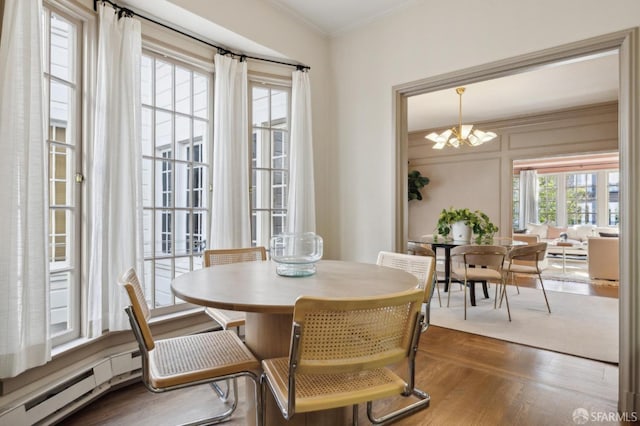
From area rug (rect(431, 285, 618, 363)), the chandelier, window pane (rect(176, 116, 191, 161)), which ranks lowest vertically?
area rug (rect(431, 285, 618, 363))

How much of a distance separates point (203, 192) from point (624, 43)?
306 centimetres

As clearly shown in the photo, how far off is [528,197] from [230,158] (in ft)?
34.8

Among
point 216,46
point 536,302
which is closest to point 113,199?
point 216,46

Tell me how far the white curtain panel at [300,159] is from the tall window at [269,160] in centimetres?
15

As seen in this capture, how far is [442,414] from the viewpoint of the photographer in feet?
6.21

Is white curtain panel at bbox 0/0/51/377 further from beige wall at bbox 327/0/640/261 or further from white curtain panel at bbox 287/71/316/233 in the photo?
beige wall at bbox 327/0/640/261

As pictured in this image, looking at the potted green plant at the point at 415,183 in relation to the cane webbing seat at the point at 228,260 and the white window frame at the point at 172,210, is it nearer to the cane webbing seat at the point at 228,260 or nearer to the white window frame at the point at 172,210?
the white window frame at the point at 172,210

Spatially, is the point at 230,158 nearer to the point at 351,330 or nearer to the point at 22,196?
the point at 22,196

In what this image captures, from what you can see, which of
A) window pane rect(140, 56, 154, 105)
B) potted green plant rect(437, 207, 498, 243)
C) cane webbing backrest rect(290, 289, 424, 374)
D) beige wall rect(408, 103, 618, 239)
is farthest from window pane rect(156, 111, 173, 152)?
beige wall rect(408, 103, 618, 239)

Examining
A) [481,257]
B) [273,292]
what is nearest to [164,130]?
[273,292]

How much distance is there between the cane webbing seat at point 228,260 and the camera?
2.03m

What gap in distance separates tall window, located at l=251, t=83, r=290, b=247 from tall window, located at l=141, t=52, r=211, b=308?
0.46 metres

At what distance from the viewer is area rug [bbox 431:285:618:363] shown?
9.60 ft

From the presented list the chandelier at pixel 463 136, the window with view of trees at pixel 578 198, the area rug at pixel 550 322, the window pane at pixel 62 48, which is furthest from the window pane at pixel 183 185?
the window with view of trees at pixel 578 198
